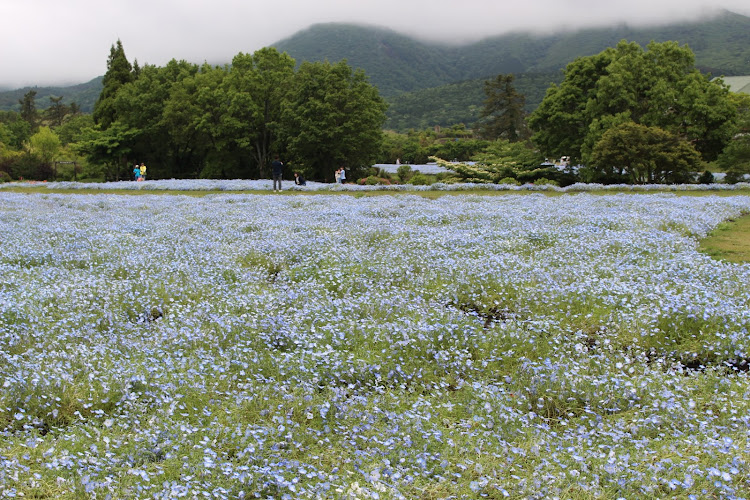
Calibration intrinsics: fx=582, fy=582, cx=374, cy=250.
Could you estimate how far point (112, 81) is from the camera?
65062mm

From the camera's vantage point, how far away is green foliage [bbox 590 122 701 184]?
106 feet

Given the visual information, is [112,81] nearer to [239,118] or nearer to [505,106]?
[239,118]

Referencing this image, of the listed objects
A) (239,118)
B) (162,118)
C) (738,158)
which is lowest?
(738,158)

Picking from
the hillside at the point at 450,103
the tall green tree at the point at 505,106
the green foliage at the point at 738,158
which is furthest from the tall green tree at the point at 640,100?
the hillside at the point at 450,103

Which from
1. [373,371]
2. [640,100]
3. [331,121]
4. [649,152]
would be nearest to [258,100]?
[331,121]

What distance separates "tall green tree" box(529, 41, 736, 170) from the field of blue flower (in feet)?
104

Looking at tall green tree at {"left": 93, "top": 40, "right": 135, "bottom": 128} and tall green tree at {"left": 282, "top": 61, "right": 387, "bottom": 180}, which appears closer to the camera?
tall green tree at {"left": 282, "top": 61, "right": 387, "bottom": 180}

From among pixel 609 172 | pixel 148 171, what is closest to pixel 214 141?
pixel 148 171

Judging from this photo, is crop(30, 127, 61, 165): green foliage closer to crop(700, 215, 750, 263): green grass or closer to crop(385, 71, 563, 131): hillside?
crop(385, 71, 563, 131): hillside

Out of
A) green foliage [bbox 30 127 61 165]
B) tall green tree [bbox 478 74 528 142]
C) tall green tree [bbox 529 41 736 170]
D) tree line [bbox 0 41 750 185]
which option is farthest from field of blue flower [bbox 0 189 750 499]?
tall green tree [bbox 478 74 528 142]

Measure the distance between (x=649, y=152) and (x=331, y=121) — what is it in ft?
80.8

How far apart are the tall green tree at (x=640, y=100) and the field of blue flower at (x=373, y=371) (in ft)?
104

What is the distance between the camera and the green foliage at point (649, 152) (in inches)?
1273

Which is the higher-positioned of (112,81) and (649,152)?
(112,81)
